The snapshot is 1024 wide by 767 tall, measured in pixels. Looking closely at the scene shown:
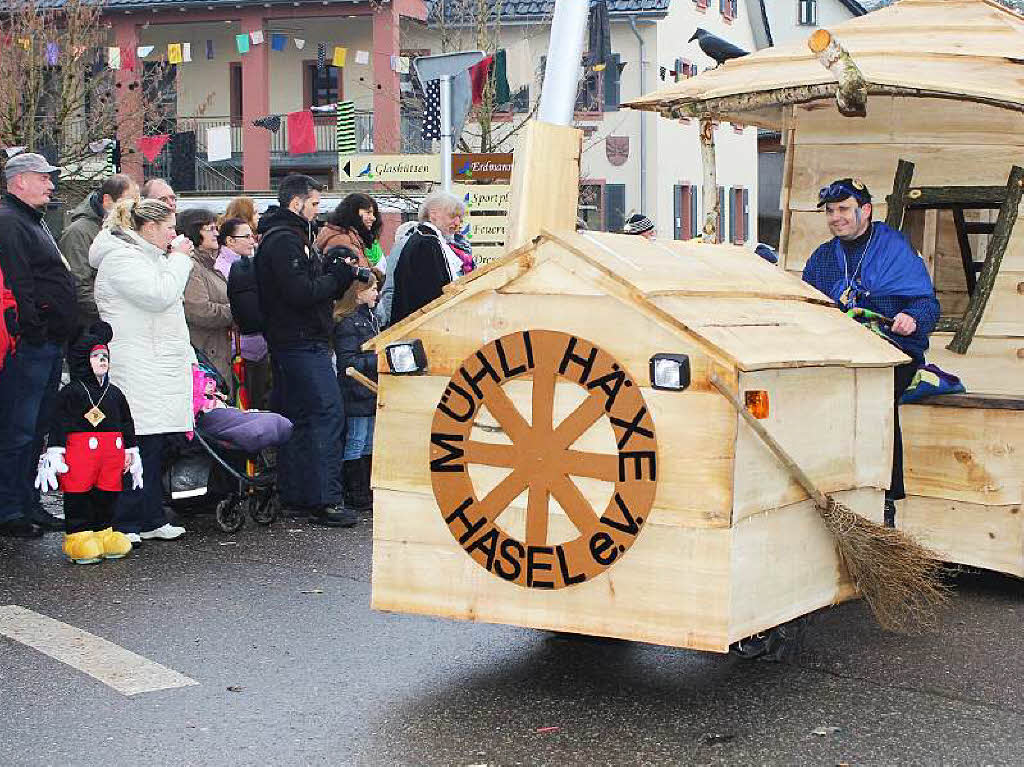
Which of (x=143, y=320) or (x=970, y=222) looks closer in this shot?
(x=143, y=320)

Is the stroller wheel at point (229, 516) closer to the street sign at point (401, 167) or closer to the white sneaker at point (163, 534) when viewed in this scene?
the white sneaker at point (163, 534)

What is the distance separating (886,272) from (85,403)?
12.6 ft

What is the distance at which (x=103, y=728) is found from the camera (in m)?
5.19

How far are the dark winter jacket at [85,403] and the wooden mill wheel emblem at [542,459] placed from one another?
3.07m

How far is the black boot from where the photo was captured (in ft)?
32.0

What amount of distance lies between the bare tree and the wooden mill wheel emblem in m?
21.1

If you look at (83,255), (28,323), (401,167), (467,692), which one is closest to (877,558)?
(467,692)

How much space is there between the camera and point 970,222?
8.89 m

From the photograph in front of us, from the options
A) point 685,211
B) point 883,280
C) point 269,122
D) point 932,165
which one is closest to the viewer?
point 883,280

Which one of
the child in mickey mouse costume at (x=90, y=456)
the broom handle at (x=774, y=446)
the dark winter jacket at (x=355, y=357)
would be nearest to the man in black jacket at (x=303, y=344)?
the dark winter jacket at (x=355, y=357)

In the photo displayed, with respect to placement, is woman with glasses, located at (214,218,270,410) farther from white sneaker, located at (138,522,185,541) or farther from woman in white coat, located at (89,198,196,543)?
white sneaker, located at (138,522,185,541)

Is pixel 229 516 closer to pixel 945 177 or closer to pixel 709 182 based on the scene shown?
pixel 709 182

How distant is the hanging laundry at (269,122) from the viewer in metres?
35.9

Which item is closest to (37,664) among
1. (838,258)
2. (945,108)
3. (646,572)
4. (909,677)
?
(646,572)
